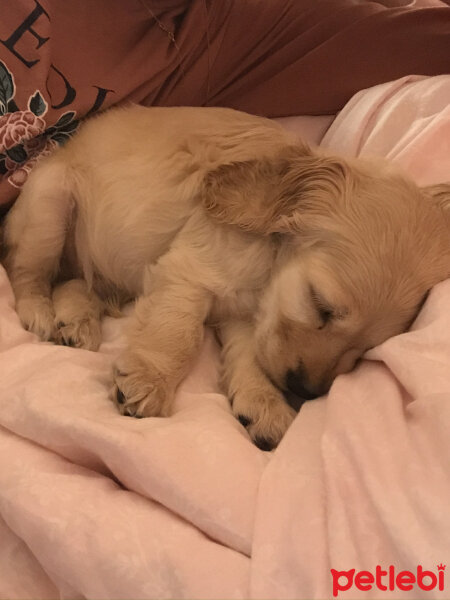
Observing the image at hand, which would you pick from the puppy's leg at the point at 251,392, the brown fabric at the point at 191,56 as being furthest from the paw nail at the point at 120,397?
the brown fabric at the point at 191,56

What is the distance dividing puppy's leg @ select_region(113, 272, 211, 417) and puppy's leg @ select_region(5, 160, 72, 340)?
0.30 metres

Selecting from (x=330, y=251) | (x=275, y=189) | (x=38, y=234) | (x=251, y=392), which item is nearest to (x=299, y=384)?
(x=251, y=392)

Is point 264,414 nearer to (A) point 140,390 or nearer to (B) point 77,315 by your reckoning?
(A) point 140,390

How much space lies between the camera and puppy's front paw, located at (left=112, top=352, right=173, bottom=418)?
1294 mm

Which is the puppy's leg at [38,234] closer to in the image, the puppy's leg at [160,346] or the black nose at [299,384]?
the puppy's leg at [160,346]

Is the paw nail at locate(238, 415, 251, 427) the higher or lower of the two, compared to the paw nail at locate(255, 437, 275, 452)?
higher

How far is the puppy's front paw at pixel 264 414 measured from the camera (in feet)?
4.34

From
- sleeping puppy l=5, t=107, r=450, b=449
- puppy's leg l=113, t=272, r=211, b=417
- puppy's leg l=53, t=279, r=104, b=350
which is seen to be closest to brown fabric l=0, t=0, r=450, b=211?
sleeping puppy l=5, t=107, r=450, b=449

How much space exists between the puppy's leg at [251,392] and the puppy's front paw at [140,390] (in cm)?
16

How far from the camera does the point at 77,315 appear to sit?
5.26ft

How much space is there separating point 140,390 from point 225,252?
40 cm

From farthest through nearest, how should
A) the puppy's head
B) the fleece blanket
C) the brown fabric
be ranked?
the brown fabric
the puppy's head
the fleece blanket

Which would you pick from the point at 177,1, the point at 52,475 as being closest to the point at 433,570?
the point at 52,475

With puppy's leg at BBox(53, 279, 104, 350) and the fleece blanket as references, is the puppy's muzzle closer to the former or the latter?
the fleece blanket
